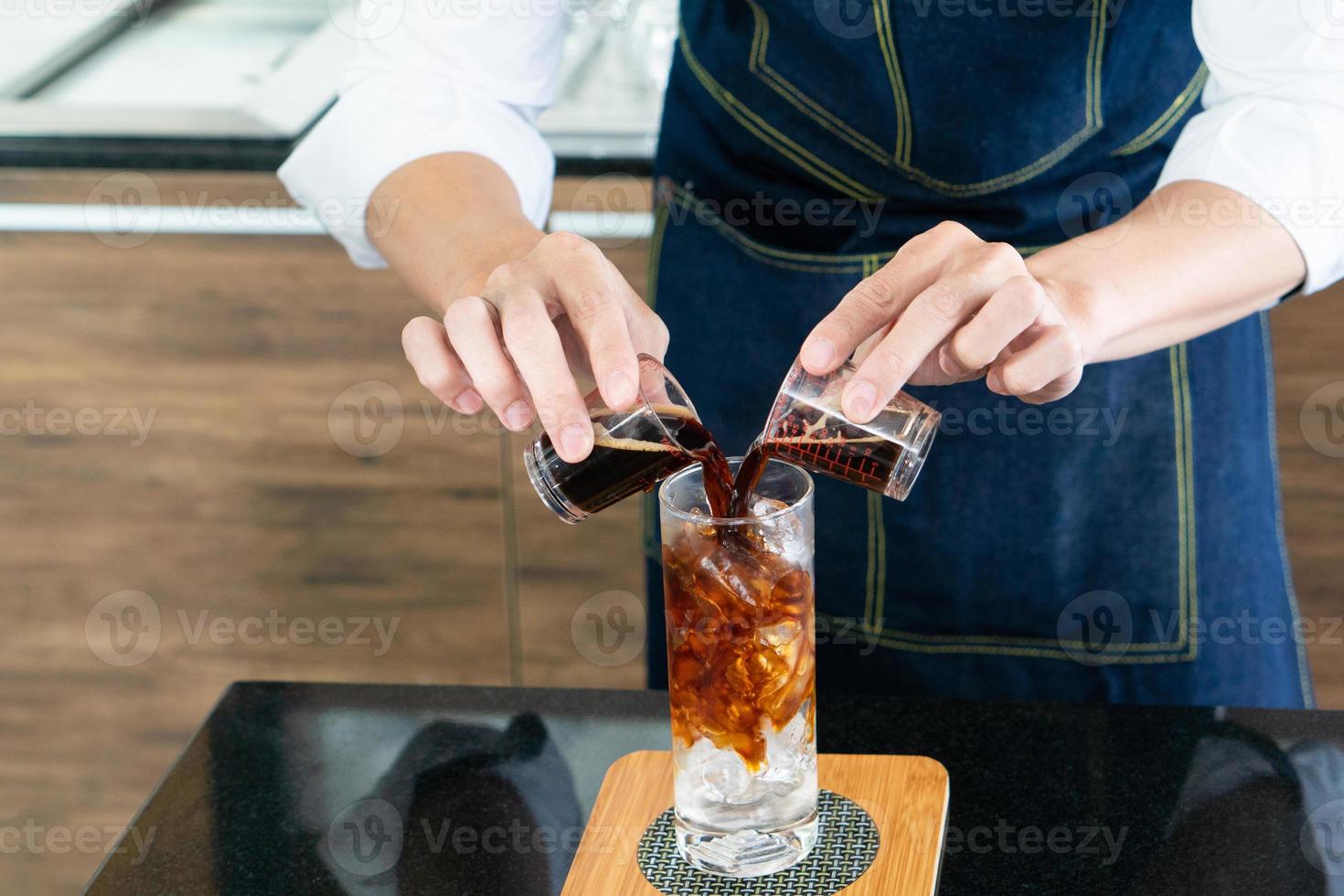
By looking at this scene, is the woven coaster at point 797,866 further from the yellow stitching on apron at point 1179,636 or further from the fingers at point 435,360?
the yellow stitching on apron at point 1179,636

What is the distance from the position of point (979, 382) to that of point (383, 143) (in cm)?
61

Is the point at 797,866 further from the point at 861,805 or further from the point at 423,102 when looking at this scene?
the point at 423,102

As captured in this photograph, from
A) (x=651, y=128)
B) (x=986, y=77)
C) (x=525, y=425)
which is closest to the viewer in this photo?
(x=525, y=425)

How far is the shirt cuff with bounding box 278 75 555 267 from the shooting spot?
52.7 inches

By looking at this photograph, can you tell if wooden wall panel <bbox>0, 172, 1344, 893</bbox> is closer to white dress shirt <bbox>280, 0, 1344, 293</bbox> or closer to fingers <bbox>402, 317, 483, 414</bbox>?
white dress shirt <bbox>280, 0, 1344, 293</bbox>

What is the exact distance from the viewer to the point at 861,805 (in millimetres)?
1008

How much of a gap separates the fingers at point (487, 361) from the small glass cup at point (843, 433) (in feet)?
0.60

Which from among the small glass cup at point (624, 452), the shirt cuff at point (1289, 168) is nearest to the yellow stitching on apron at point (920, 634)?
the shirt cuff at point (1289, 168)

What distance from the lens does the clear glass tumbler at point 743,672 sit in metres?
0.88

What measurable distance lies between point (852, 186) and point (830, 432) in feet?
1.74

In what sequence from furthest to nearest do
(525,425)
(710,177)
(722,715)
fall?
1. (710,177)
2. (525,425)
3. (722,715)

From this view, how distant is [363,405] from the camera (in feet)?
7.09

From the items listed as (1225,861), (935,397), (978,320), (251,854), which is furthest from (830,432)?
(935,397)

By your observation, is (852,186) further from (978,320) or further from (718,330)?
(978,320)
